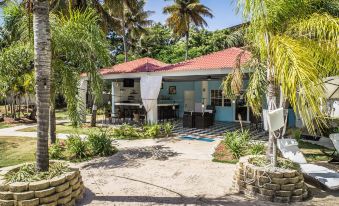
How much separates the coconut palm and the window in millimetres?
11772

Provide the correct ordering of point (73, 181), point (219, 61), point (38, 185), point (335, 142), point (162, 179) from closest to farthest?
point (38, 185), point (73, 181), point (162, 179), point (335, 142), point (219, 61)

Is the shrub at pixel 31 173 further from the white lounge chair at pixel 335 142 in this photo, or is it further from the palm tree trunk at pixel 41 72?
the white lounge chair at pixel 335 142

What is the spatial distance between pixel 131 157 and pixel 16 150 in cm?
497

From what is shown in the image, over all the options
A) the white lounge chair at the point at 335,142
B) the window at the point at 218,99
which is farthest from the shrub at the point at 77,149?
the window at the point at 218,99

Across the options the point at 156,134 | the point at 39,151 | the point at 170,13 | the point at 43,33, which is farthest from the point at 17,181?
the point at 170,13

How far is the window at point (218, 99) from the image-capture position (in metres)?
18.3

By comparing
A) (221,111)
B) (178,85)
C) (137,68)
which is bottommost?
(221,111)

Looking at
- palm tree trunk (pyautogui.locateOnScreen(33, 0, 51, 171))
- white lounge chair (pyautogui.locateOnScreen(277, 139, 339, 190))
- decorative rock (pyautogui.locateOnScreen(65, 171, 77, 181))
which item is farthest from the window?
palm tree trunk (pyautogui.locateOnScreen(33, 0, 51, 171))

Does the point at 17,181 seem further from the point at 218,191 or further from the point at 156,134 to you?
the point at 156,134

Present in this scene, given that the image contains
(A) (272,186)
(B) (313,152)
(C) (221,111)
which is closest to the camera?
(A) (272,186)

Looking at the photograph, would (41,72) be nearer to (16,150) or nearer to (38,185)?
(38,185)

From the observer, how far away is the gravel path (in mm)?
5746

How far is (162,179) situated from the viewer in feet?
23.3

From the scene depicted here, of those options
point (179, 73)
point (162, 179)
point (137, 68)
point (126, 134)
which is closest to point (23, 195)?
point (162, 179)
